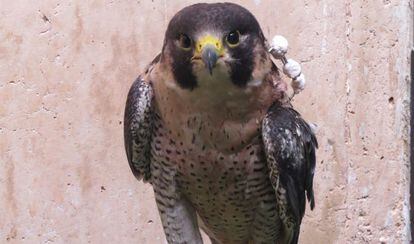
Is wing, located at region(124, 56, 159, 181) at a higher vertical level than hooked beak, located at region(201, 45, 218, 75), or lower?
lower

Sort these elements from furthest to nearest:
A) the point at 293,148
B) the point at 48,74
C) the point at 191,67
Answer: the point at 48,74 → the point at 293,148 → the point at 191,67

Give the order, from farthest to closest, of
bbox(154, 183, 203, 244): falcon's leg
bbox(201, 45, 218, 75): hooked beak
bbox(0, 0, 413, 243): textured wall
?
bbox(0, 0, 413, 243): textured wall < bbox(154, 183, 203, 244): falcon's leg < bbox(201, 45, 218, 75): hooked beak

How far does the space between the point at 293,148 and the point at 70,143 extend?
119cm

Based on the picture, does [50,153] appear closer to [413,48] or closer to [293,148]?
[293,148]

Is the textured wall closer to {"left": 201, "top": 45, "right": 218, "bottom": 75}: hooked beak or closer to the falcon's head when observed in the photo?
the falcon's head

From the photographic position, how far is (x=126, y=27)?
4699mm

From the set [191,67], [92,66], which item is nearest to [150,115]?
[191,67]

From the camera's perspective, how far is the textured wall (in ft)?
15.2

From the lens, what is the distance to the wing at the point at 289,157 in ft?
12.6

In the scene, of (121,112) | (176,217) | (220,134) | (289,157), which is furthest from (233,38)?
(121,112)

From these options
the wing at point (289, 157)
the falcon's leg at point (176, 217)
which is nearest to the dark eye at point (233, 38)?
the wing at point (289, 157)

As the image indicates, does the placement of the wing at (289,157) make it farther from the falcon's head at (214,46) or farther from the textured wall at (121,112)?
the textured wall at (121,112)

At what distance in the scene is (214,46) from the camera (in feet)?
11.4

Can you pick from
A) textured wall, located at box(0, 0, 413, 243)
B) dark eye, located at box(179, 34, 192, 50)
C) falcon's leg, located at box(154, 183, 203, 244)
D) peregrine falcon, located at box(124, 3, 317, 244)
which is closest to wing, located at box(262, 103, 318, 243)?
peregrine falcon, located at box(124, 3, 317, 244)
